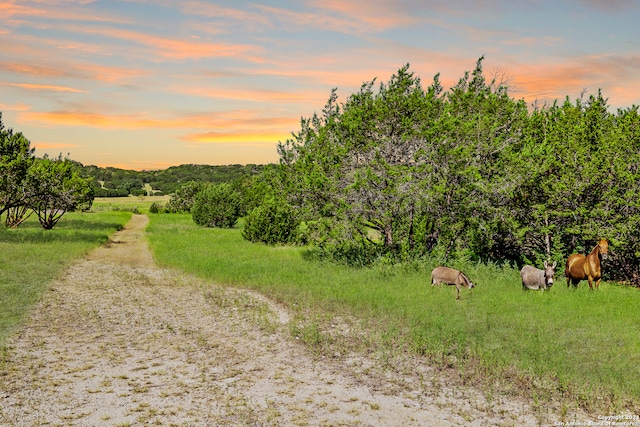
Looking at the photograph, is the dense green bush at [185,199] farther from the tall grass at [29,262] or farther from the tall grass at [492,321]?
the tall grass at [492,321]

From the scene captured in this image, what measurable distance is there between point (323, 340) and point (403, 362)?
2187 mm

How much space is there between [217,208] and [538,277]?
43.9m

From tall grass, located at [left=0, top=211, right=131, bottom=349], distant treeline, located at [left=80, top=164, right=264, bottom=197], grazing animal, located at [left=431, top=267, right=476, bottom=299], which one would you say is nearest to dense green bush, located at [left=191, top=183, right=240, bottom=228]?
tall grass, located at [left=0, top=211, right=131, bottom=349]

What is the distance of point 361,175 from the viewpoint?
20203 mm

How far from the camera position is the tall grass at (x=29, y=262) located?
1483 centimetres

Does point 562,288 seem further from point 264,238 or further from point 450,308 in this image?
point 264,238

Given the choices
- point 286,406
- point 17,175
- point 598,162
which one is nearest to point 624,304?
point 598,162

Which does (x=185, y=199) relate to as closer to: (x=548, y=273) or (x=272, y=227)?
(x=272, y=227)

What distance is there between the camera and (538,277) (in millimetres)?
15719

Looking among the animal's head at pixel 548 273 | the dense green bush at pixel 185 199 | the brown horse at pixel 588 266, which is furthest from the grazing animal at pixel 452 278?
the dense green bush at pixel 185 199

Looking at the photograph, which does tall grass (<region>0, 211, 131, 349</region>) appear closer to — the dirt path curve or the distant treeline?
the dirt path curve

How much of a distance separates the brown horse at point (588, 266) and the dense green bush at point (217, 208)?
43.1 metres

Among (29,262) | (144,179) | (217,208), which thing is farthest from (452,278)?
(144,179)

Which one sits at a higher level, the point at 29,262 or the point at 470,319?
the point at 470,319
